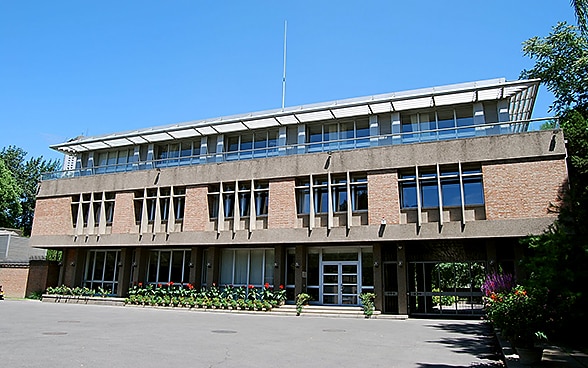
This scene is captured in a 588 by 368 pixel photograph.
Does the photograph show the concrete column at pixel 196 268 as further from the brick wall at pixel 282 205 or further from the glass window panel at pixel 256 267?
the brick wall at pixel 282 205

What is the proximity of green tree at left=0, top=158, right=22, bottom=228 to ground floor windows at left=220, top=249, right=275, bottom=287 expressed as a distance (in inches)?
1224

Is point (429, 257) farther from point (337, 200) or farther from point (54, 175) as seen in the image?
point (54, 175)

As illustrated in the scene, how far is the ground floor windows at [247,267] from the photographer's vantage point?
2362cm

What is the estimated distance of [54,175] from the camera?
2933 centimetres

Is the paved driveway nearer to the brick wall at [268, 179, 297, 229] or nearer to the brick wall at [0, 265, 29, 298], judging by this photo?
the brick wall at [268, 179, 297, 229]

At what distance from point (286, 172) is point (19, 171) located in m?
47.3

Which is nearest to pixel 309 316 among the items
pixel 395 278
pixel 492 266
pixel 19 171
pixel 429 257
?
pixel 395 278

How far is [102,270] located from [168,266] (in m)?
5.01

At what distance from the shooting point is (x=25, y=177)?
5578 cm

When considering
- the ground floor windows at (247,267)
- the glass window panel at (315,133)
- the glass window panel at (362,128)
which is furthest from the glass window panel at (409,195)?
the ground floor windows at (247,267)

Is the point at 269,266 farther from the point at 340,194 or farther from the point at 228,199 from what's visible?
the point at 340,194

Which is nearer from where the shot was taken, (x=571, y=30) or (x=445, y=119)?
(x=445, y=119)

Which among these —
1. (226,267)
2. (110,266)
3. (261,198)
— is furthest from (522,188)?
(110,266)

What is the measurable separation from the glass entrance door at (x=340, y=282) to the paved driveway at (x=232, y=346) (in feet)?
22.2
